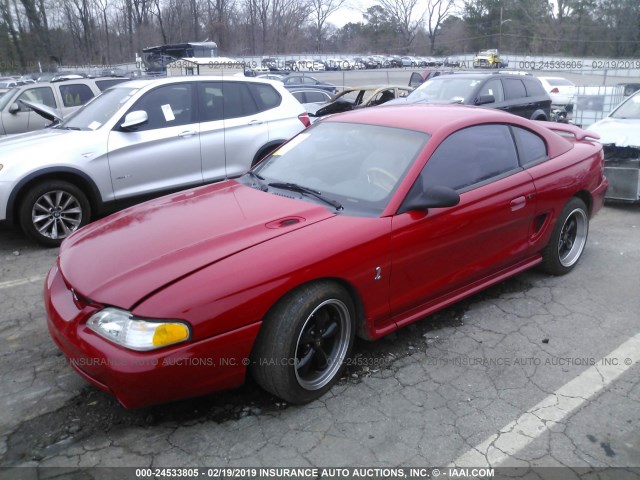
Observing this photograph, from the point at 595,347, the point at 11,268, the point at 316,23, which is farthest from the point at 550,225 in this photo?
the point at 316,23

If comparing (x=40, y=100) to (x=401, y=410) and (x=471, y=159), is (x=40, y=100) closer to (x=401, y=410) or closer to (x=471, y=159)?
(x=471, y=159)

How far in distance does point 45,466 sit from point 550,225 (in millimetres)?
3811

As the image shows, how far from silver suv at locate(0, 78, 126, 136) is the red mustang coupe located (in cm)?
780

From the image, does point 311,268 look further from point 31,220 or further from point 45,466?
point 31,220

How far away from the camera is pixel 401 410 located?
2.86 metres

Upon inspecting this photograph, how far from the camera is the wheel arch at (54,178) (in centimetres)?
530

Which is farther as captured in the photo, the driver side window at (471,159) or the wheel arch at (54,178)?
the wheel arch at (54,178)

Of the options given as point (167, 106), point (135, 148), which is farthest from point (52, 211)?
point (167, 106)

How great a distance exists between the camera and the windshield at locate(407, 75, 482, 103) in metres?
9.89

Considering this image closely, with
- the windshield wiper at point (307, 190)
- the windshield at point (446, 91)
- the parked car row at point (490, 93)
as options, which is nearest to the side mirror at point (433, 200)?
the windshield wiper at point (307, 190)

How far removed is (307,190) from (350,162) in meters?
0.39

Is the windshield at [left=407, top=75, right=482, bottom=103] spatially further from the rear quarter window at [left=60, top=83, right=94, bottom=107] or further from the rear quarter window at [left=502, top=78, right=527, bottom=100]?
the rear quarter window at [left=60, top=83, right=94, bottom=107]

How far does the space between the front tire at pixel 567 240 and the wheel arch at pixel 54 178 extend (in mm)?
4602

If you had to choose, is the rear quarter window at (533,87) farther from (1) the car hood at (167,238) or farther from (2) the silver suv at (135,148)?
(1) the car hood at (167,238)
